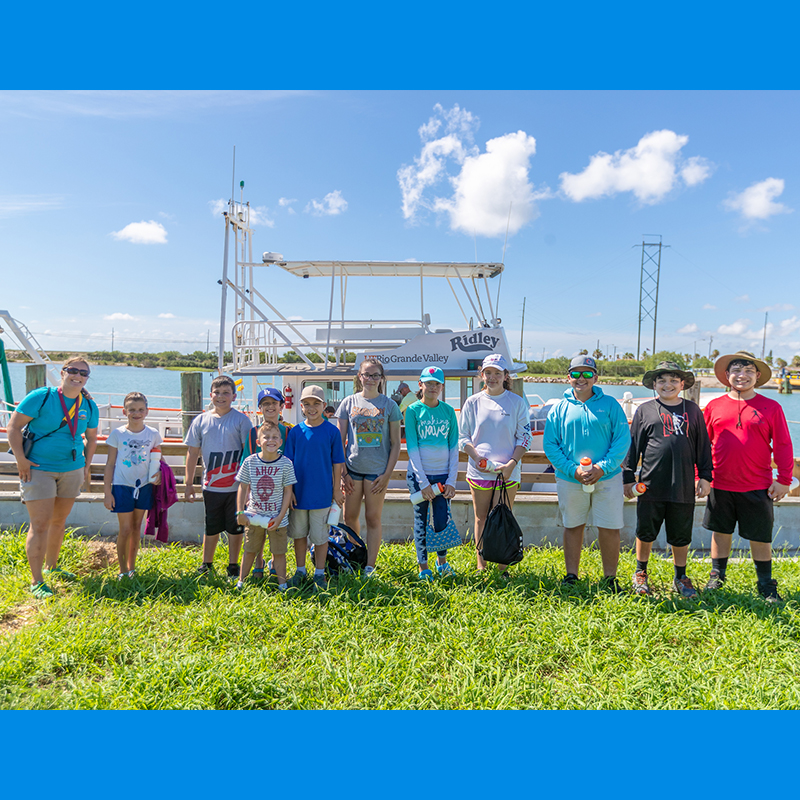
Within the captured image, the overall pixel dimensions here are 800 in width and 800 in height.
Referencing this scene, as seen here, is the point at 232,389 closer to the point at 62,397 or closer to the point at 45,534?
the point at 62,397

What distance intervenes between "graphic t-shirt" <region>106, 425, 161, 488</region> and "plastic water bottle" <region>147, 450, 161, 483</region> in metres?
0.02

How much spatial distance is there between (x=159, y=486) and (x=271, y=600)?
56.9 inches

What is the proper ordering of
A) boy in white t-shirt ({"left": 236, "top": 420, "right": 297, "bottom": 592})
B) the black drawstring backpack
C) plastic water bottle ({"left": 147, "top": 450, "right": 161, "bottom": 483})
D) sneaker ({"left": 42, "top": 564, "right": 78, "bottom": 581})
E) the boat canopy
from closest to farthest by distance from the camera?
boy in white t-shirt ({"left": 236, "top": 420, "right": 297, "bottom": 592}) < the black drawstring backpack < plastic water bottle ({"left": 147, "top": 450, "right": 161, "bottom": 483}) < sneaker ({"left": 42, "top": 564, "right": 78, "bottom": 581}) < the boat canopy

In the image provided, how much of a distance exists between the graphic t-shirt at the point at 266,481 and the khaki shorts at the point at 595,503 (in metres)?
2.25

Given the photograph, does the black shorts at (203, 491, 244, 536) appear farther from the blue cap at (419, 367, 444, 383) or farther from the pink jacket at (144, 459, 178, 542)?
the blue cap at (419, 367, 444, 383)

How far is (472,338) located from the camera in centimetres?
779

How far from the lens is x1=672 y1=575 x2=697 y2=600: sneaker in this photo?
409 cm

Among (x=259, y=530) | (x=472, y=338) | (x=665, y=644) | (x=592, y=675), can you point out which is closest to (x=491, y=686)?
(x=592, y=675)

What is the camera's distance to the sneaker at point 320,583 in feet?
13.2

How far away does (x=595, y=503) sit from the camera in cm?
409

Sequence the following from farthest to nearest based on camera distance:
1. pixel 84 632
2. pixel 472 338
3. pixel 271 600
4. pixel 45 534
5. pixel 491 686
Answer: pixel 472 338, pixel 45 534, pixel 271 600, pixel 84 632, pixel 491 686

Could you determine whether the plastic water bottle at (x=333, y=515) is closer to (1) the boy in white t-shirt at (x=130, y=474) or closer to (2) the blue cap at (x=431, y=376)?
(2) the blue cap at (x=431, y=376)

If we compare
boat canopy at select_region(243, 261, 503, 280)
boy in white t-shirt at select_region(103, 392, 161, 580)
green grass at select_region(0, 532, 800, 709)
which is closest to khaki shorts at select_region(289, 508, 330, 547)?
green grass at select_region(0, 532, 800, 709)

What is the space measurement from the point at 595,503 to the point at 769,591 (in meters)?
1.59
